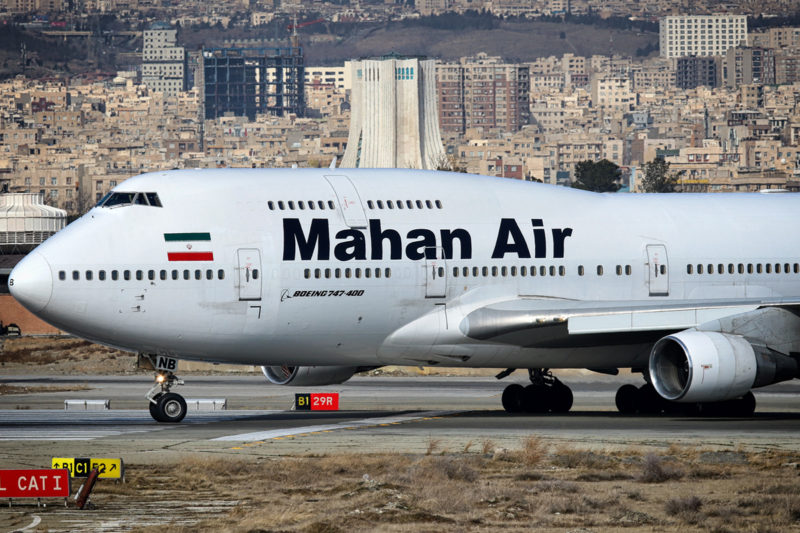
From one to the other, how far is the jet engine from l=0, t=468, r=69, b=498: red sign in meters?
14.8

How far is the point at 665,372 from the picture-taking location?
35188mm

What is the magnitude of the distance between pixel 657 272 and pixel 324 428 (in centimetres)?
903

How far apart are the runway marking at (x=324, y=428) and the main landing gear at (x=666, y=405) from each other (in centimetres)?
434

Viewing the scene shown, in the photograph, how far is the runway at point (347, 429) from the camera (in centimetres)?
3103

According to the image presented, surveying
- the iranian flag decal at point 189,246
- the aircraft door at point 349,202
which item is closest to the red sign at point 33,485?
the iranian flag decal at point 189,246

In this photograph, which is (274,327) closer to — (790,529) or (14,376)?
(790,529)

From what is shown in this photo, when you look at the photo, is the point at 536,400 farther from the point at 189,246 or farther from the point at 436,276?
the point at 189,246

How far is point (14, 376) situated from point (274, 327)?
105 ft

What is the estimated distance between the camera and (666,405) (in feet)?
128

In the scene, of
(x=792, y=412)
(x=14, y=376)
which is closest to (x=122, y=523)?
(x=792, y=412)

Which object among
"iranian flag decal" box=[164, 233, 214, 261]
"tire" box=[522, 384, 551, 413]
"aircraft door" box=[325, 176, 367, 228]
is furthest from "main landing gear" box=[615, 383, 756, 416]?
"iranian flag decal" box=[164, 233, 214, 261]

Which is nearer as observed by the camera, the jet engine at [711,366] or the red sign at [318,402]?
the jet engine at [711,366]

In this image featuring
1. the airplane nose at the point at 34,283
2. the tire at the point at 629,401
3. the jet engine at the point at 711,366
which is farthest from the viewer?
the tire at the point at 629,401

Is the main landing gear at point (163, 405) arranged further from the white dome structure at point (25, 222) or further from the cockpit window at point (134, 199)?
the white dome structure at point (25, 222)
